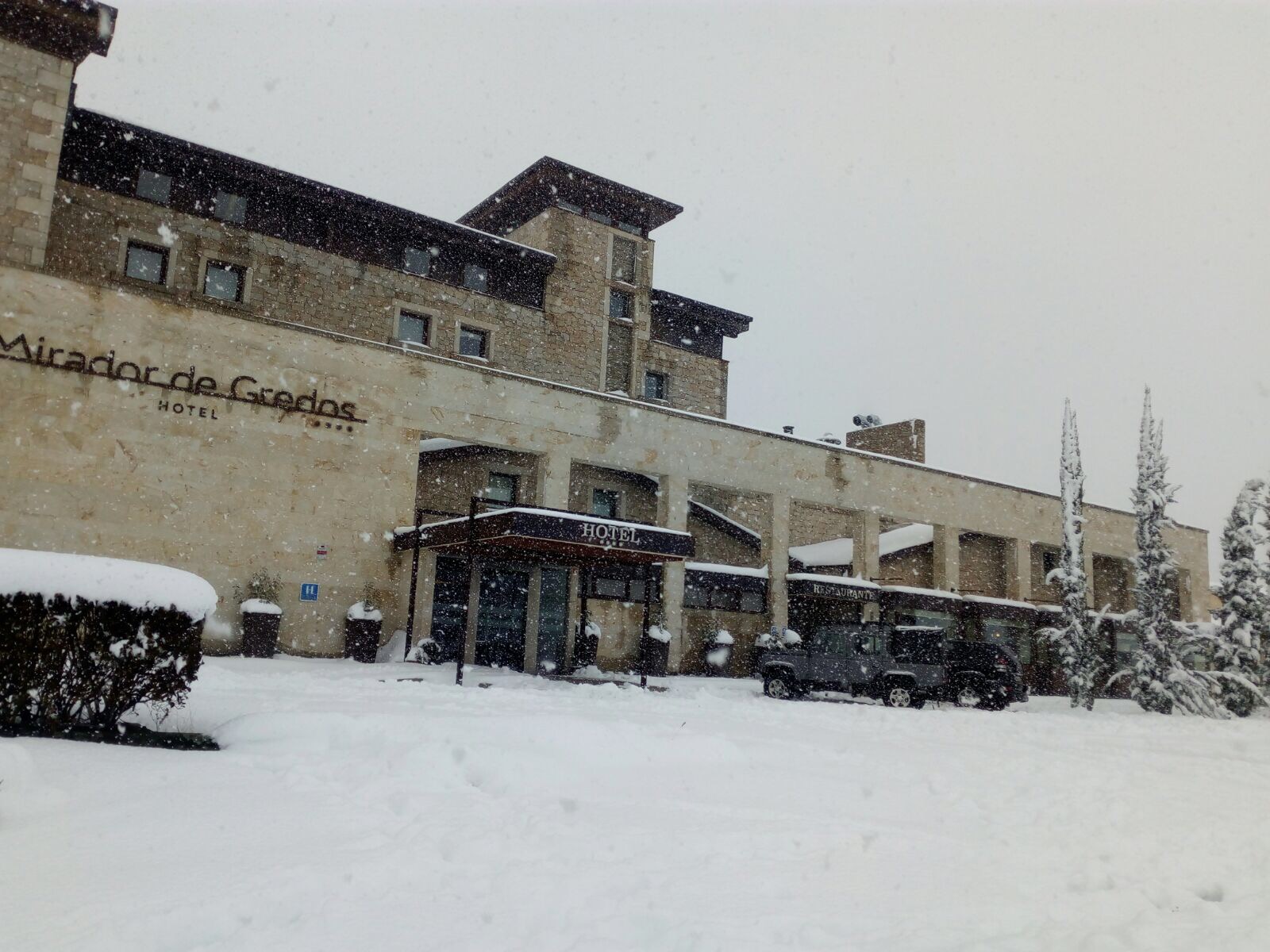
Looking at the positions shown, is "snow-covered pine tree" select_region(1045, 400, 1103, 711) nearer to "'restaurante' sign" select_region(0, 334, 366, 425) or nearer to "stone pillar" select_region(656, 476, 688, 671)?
"stone pillar" select_region(656, 476, 688, 671)

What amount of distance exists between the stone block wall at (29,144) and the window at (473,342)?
11.5 m

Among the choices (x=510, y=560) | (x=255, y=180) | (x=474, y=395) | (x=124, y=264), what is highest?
(x=255, y=180)

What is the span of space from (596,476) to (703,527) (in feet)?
18.3

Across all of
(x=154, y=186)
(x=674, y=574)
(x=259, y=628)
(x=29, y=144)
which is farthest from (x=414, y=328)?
(x=259, y=628)

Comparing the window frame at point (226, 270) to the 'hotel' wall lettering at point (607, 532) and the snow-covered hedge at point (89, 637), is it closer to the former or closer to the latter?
the 'hotel' wall lettering at point (607, 532)

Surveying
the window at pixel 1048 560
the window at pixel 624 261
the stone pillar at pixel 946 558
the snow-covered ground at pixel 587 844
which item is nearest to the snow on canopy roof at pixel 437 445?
the window at pixel 624 261

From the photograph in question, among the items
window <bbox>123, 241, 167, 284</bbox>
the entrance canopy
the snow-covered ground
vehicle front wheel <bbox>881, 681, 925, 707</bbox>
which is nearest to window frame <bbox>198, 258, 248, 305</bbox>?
window <bbox>123, 241, 167, 284</bbox>

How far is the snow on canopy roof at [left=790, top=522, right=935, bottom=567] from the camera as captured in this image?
1344 inches

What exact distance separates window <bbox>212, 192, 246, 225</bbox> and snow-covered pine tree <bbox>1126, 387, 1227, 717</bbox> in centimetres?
2483

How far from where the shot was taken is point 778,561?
2927 cm

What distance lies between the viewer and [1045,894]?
16.6 ft

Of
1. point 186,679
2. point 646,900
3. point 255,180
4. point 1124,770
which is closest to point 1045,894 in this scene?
point 646,900

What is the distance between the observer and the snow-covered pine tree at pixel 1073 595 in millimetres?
23172

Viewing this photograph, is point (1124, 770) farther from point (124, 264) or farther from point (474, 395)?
point (124, 264)
